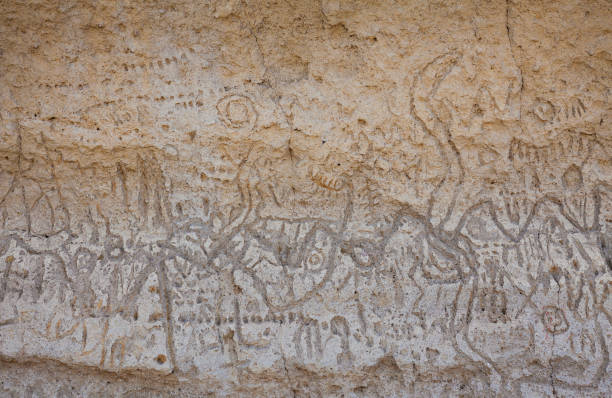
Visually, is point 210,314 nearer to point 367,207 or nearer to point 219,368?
point 219,368

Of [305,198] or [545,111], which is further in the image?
[305,198]

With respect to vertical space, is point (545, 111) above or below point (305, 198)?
above

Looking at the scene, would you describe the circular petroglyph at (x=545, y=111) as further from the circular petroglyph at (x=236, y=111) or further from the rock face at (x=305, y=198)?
the circular petroglyph at (x=236, y=111)

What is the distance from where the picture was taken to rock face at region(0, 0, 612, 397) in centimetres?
259

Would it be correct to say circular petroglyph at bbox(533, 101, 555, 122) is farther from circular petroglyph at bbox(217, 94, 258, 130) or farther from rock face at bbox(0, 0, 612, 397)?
circular petroglyph at bbox(217, 94, 258, 130)

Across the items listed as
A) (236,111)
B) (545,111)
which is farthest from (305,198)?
(545,111)

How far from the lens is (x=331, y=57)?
265 centimetres

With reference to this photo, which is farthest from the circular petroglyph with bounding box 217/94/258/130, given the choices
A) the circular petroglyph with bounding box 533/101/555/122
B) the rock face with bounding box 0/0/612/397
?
the circular petroglyph with bounding box 533/101/555/122

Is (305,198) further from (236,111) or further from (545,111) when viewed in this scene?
(545,111)

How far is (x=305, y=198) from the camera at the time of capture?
2764mm

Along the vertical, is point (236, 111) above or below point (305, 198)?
above

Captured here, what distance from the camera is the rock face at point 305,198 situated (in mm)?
2590

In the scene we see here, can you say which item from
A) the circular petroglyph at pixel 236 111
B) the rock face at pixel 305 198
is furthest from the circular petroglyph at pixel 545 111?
the circular petroglyph at pixel 236 111

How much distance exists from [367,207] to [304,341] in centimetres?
63
